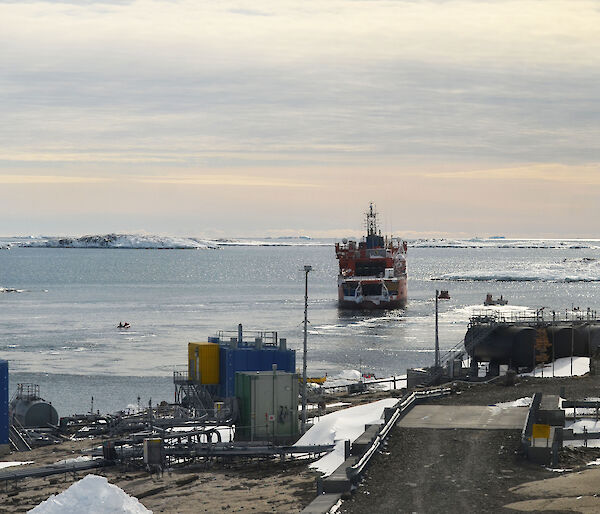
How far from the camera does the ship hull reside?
542ft

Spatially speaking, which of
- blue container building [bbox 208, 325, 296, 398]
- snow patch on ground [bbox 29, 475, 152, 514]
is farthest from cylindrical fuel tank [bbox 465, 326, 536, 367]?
snow patch on ground [bbox 29, 475, 152, 514]

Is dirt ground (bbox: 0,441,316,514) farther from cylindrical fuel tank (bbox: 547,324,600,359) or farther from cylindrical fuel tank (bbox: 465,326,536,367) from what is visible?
cylindrical fuel tank (bbox: 547,324,600,359)

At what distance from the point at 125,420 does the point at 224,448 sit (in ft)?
37.0

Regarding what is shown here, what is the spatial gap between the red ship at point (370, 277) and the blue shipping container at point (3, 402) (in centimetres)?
12278

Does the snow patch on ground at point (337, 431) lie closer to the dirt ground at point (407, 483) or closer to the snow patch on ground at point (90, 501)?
the dirt ground at point (407, 483)

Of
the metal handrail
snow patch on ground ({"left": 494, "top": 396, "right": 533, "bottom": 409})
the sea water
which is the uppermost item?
the metal handrail

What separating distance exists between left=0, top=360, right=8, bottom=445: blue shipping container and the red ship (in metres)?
123

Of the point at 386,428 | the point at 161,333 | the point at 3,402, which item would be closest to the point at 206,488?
the point at 386,428

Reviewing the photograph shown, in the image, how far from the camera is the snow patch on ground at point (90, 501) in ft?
75.4

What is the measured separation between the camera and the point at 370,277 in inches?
6752

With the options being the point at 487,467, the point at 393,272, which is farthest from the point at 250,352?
the point at 393,272

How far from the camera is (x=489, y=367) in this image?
58.2m

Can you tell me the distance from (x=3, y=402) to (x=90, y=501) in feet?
68.8

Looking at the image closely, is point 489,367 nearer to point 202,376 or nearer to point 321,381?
point 321,381
